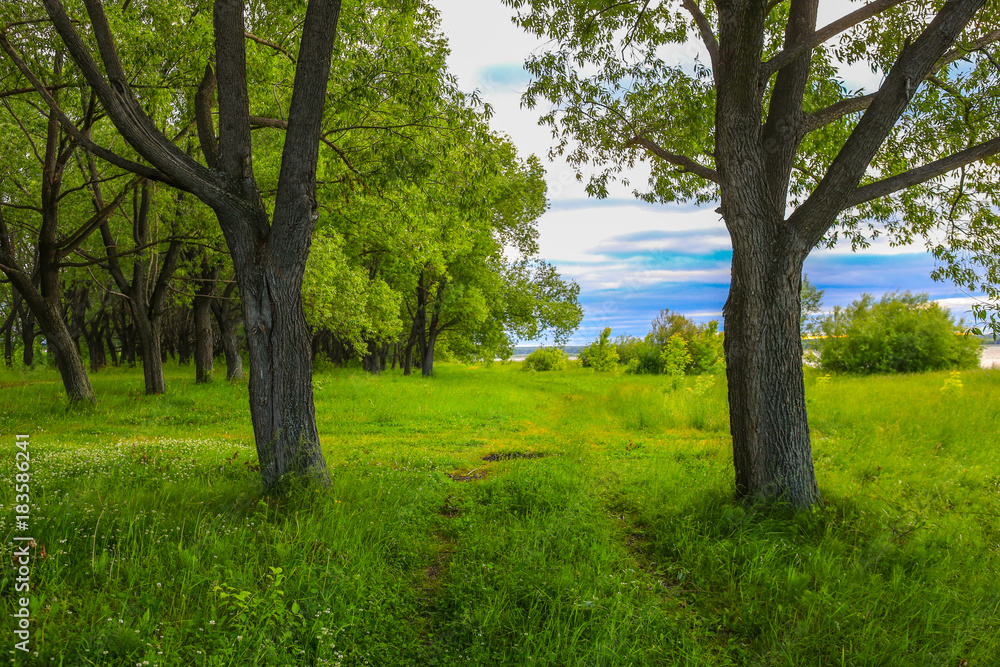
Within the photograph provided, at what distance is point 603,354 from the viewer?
3762cm

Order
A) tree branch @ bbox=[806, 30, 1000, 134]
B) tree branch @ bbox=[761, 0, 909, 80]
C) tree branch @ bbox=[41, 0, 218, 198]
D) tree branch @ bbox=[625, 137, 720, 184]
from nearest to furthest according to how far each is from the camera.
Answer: tree branch @ bbox=[41, 0, 218, 198] → tree branch @ bbox=[761, 0, 909, 80] → tree branch @ bbox=[806, 30, 1000, 134] → tree branch @ bbox=[625, 137, 720, 184]

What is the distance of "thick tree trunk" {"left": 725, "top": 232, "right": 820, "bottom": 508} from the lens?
19.1ft

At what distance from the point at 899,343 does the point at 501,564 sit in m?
26.5

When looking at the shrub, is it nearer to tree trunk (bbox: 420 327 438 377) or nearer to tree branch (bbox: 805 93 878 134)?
tree trunk (bbox: 420 327 438 377)

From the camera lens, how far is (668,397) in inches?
648

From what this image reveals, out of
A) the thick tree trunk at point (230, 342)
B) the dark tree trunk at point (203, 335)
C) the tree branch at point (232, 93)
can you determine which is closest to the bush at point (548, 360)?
the thick tree trunk at point (230, 342)

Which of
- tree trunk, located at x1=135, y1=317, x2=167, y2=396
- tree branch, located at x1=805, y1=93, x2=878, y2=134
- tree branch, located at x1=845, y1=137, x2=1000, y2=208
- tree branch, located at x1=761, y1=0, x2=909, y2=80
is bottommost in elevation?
tree trunk, located at x1=135, y1=317, x2=167, y2=396

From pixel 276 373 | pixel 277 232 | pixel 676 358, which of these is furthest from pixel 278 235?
pixel 676 358

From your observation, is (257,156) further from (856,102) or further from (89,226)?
(856,102)

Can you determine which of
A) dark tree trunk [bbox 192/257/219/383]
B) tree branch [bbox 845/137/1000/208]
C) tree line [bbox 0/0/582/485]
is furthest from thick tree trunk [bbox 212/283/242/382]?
tree branch [bbox 845/137/1000/208]

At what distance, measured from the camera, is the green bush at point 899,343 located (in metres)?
23.4

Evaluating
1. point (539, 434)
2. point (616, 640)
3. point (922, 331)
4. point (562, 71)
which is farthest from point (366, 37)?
point (922, 331)

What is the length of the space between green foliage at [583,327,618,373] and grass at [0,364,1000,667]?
2800cm

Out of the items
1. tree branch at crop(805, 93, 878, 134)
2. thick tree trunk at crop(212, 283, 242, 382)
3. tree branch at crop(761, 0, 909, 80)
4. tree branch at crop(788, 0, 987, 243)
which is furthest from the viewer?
thick tree trunk at crop(212, 283, 242, 382)
